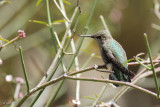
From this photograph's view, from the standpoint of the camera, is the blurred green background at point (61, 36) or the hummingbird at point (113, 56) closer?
the hummingbird at point (113, 56)

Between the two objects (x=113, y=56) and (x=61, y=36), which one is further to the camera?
(x=61, y=36)

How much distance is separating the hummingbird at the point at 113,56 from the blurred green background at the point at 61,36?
1.25 feet

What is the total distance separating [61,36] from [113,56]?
1.65 metres

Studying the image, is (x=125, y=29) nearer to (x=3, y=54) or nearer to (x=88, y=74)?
(x=88, y=74)

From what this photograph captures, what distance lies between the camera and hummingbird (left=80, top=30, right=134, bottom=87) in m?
1.64

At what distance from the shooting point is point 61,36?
3.38 metres

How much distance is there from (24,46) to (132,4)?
8.82ft

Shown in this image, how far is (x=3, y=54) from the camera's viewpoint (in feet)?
8.73

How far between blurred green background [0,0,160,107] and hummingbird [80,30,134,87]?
0.38 metres

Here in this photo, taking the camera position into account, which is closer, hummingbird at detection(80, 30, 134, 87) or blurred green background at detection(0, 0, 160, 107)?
hummingbird at detection(80, 30, 134, 87)

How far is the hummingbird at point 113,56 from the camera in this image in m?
1.64

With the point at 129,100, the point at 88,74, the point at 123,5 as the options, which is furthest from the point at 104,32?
the point at 129,100

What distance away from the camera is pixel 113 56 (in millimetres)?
1804

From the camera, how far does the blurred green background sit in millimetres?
2646
